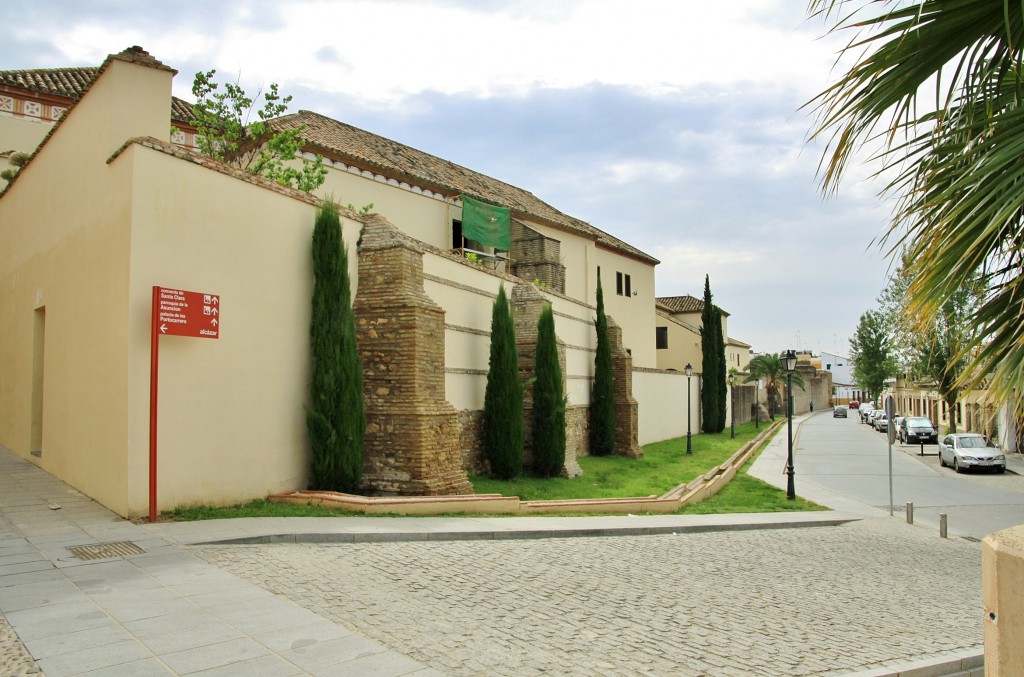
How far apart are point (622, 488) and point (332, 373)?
28.4ft

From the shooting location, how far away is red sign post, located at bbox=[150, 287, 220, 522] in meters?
8.91

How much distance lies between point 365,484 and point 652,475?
10.6 metres

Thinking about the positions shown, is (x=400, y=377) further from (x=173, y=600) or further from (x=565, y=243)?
(x=565, y=243)

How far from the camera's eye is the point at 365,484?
12141 millimetres

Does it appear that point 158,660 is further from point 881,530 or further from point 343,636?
Result: point 881,530

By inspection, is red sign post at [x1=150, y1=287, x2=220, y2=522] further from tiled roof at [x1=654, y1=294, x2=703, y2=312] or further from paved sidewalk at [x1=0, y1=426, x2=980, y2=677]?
tiled roof at [x1=654, y1=294, x2=703, y2=312]

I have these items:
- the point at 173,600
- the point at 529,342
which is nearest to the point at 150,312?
the point at 173,600

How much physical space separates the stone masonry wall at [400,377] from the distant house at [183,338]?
0.03 meters

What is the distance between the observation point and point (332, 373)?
1141 centimetres

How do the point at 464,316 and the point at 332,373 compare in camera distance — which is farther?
the point at 464,316

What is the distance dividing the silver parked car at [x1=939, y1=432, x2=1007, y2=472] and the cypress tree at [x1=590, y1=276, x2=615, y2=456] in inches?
541

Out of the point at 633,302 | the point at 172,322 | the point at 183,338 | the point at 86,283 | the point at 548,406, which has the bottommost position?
the point at 548,406

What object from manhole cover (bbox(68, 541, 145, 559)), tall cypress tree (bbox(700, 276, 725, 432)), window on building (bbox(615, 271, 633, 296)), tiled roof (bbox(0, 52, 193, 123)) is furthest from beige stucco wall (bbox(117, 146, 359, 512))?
tall cypress tree (bbox(700, 276, 725, 432))

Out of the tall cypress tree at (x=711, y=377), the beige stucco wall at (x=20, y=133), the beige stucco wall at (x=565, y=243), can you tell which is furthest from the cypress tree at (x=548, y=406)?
the tall cypress tree at (x=711, y=377)
